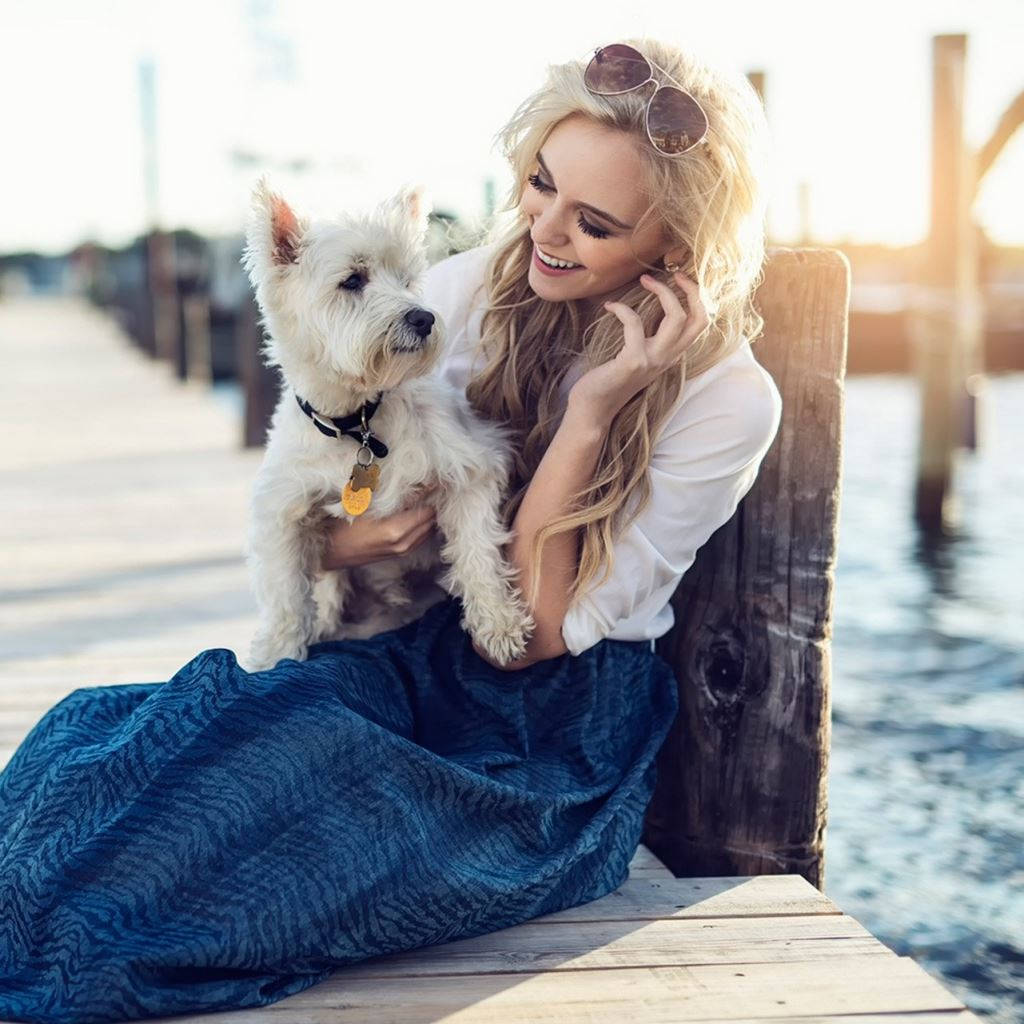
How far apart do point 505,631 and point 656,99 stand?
1063mm

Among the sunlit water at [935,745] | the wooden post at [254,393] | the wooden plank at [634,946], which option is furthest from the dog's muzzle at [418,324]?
the wooden post at [254,393]

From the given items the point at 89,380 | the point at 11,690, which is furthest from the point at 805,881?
the point at 89,380

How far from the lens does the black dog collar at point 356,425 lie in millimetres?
2707

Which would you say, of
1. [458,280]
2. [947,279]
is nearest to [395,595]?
[458,280]

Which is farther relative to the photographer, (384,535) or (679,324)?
(384,535)

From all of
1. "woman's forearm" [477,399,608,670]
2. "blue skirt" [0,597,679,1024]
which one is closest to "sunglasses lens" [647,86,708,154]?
"woman's forearm" [477,399,608,670]

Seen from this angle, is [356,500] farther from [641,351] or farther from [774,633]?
[774,633]

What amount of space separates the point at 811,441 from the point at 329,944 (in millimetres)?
1349

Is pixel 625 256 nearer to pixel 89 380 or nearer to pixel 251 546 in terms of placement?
pixel 251 546

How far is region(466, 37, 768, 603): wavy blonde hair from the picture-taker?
2.45 metres

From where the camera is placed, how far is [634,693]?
2.79 metres

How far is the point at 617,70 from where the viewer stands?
2.45 metres

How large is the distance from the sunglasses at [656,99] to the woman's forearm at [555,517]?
21.0 inches

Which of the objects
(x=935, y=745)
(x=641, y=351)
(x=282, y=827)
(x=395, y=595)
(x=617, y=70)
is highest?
(x=617, y=70)
